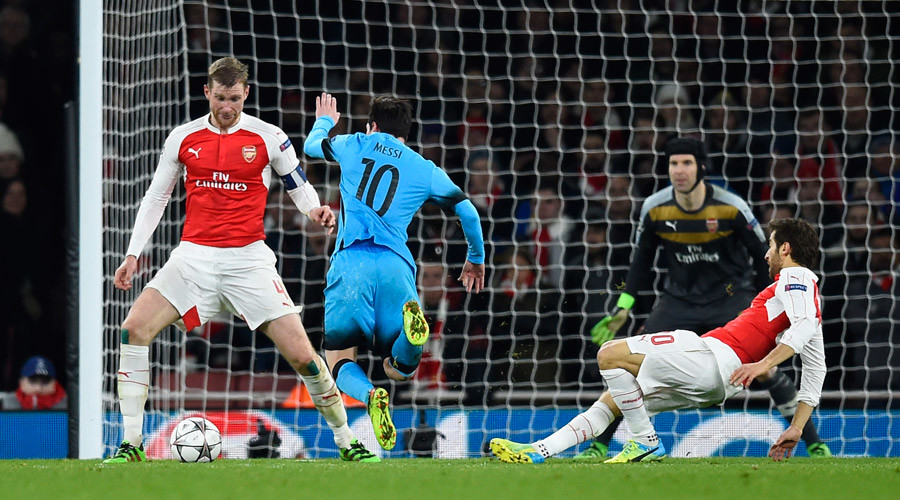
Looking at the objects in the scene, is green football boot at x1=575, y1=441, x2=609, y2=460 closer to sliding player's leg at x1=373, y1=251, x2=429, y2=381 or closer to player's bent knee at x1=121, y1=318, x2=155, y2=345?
sliding player's leg at x1=373, y1=251, x2=429, y2=381

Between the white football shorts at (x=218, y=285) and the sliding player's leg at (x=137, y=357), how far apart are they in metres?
0.06

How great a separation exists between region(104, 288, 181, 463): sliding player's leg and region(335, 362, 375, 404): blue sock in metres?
0.86

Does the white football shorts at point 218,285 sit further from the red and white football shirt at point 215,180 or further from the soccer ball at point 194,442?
the soccer ball at point 194,442

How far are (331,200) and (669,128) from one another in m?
2.69

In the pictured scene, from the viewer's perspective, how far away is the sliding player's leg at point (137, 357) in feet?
19.5

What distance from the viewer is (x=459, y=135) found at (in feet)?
33.4

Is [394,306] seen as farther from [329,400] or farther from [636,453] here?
[636,453]

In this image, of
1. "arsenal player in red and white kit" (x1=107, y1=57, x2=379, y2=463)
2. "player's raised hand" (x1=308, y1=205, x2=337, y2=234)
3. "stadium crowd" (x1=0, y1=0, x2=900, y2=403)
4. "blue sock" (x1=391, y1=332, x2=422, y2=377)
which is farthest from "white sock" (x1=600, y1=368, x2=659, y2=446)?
"stadium crowd" (x1=0, y1=0, x2=900, y2=403)

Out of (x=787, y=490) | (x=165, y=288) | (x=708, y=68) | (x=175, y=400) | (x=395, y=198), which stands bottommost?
(x=175, y=400)

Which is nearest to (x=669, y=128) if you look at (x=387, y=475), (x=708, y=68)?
(x=708, y=68)

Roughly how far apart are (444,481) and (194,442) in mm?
1709

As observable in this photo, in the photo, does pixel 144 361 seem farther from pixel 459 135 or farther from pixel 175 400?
pixel 459 135

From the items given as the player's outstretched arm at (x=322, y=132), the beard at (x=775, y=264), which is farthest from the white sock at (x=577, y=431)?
the player's outstretched arm at (x=322, y=132)

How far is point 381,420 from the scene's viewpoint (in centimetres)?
578
